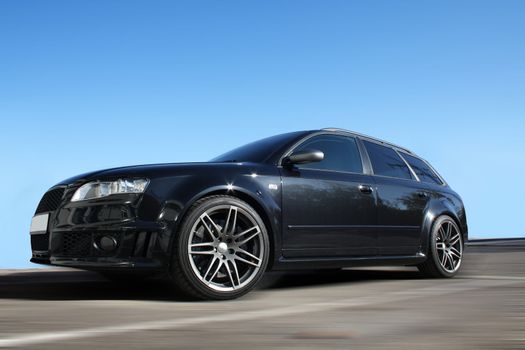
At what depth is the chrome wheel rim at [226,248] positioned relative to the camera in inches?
183

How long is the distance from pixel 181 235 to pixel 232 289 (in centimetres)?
60

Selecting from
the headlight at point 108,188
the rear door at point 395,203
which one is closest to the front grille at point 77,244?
the headlight at point 108,188

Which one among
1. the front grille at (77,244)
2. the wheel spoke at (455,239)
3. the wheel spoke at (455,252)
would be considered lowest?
the wheel spoke at (455,252)

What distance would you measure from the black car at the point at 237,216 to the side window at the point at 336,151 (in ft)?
0.04

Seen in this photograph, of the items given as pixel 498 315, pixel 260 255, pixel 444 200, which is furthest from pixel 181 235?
pixel 444 200

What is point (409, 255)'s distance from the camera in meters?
6.46

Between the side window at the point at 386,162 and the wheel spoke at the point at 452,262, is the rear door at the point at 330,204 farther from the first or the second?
the wheel spoke at the point at 452,262

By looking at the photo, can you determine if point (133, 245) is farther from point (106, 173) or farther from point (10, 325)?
point (10, 325)

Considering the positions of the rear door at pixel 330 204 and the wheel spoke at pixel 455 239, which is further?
the wheel spoke at pixel 455 239

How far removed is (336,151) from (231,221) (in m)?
1.69

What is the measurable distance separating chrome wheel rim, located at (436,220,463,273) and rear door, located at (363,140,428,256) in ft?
1.56

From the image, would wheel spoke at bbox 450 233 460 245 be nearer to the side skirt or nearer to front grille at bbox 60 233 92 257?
the side skirt

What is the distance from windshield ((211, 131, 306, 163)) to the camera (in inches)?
216

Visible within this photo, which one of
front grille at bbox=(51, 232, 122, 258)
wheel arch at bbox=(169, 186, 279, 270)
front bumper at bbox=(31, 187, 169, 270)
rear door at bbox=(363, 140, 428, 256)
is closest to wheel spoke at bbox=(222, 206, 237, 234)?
wheel arch at bbox=(169, 186, 279, 270)
